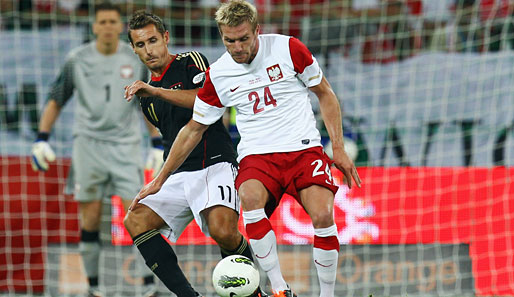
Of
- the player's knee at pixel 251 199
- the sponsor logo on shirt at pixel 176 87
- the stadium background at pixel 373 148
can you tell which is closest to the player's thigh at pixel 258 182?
the player's knee at pixel 251 199

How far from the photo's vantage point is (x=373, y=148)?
8820mm

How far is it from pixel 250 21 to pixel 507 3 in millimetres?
6132

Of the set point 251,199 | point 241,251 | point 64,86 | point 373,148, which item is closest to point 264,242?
point 251,199

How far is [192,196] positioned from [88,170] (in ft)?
7.96

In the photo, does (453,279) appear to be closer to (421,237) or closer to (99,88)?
(421,237)

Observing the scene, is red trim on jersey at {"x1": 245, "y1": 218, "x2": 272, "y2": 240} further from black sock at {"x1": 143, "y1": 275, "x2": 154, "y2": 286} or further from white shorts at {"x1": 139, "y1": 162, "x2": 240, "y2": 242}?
black sock at {"x1": 143, "y1": 275, "x2": 154, "y2": 286}

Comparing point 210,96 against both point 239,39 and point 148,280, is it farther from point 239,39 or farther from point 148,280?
point 148,280

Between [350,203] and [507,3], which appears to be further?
[507,3]

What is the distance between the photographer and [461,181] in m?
7.38

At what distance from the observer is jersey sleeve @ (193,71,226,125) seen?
4621 millimetres

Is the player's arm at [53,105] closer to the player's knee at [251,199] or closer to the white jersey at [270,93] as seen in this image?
the white jersey at [270,93]

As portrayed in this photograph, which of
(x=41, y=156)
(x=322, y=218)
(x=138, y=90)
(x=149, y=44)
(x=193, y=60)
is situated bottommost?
(x=41, y=156)

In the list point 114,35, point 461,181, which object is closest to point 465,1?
point 461,181

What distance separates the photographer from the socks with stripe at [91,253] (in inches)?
269
